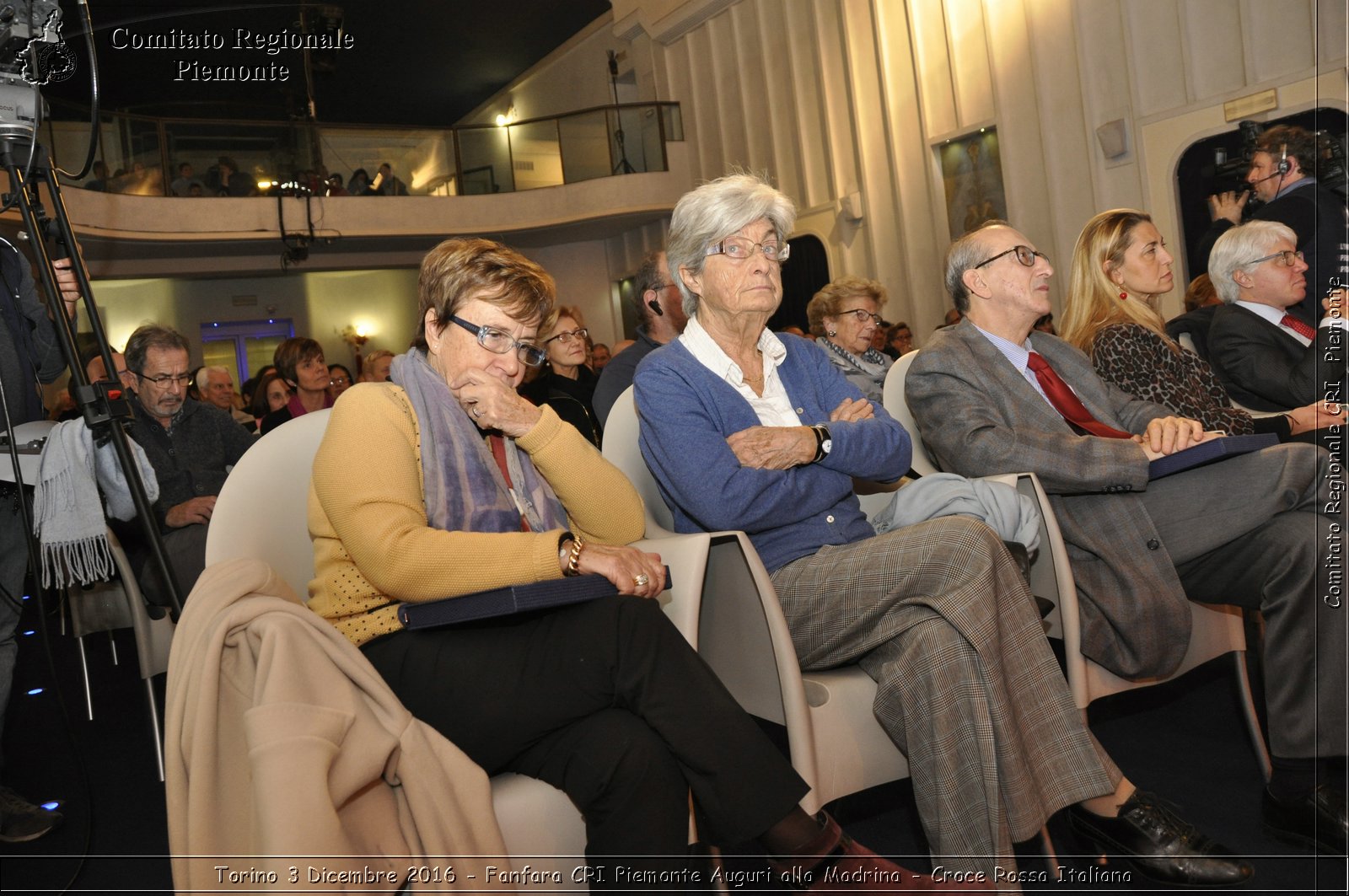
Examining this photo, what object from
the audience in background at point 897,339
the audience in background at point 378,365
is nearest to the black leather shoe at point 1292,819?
the audience in background at point 378,365

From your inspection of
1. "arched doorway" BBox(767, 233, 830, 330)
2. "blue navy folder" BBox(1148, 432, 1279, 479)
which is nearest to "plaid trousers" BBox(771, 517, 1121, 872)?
"blue navy folder" BBox(1148, 432, 1279, 479)

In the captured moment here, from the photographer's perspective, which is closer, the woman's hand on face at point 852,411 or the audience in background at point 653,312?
the woman's hand on face at point 852,411

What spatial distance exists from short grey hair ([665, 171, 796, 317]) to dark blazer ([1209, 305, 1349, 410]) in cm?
148

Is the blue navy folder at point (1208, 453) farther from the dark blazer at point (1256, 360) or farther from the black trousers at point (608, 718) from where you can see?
the black trousers at point (608, 718)

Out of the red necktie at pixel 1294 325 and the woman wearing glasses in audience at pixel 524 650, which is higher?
the red necktie at pixel 1294 325

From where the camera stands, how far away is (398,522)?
1610 mm

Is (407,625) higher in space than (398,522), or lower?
lower

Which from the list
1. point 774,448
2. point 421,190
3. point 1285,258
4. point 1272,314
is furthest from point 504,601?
point 421,190

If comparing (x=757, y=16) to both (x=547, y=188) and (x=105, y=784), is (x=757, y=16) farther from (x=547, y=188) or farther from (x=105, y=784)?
(x=105, y=784)

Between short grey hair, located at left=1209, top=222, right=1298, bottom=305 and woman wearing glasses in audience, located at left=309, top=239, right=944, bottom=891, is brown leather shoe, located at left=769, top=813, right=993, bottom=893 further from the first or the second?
short grey hair, located at left=1209, top=222, right=1298, bottom=305

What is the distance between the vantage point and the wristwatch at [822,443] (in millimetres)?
2092

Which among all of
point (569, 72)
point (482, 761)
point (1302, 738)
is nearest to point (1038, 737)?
point (1302, 738)

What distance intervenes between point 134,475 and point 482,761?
3.49ft

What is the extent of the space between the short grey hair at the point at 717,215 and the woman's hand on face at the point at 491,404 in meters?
0.67
